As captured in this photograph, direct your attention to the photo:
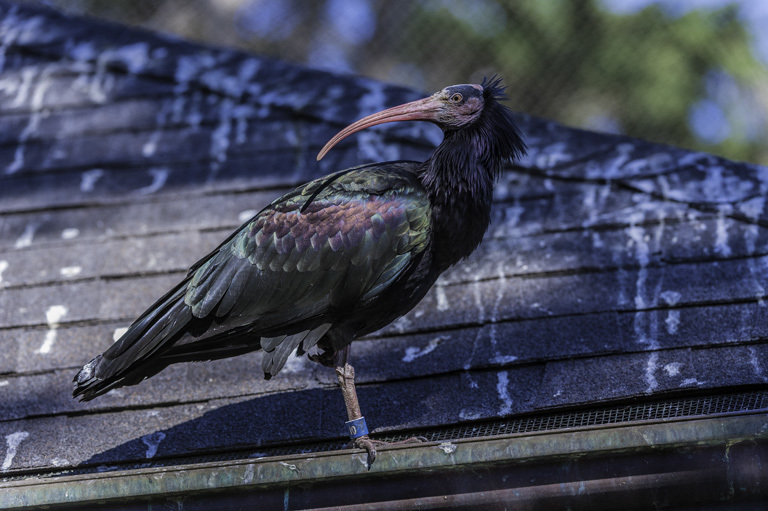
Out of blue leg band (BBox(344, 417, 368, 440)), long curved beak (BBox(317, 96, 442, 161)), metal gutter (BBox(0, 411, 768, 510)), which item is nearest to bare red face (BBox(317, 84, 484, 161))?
long curved beak (BBox(317, 96, 442, 161))

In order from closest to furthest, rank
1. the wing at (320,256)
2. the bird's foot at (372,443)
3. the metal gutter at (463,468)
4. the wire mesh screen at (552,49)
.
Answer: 1. the metal gutter at (463,468)
2. the bird's foot at (372,443)
3. the wing at (320,256)
4. the wire mesh screen at (552,49)

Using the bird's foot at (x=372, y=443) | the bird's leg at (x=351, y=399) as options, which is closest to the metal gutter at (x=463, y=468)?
the bird's foot at (x=372, y=443)

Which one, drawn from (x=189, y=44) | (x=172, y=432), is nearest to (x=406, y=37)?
(x=189, y=44)

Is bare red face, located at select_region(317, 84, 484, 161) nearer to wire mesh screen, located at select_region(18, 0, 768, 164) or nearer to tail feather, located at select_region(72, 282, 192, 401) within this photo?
tail feather, located at select_region(72, 282, 192, 401)

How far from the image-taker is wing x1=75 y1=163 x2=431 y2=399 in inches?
104

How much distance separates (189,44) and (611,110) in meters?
6.79

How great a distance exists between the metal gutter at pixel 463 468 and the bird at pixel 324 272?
338 millimetres

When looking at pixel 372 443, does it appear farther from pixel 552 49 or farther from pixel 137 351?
pixel 552 49

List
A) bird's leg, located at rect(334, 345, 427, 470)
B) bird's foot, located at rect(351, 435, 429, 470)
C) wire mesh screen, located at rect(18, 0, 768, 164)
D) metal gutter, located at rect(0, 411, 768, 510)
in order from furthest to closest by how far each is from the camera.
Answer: wire mesh screen, located at rect(18, 0, 768, 164), bird's leg, located at rect(334, 345, 427, 470), bird's foot, located at rect(351, 435, 429, 470), metal gutter, located at rect(0, 411, 768, 510)

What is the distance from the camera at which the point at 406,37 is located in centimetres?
951

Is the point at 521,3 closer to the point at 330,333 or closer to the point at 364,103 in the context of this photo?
the point at 364,103

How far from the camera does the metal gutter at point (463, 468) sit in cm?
214

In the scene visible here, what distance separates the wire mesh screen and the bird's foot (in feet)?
21.9

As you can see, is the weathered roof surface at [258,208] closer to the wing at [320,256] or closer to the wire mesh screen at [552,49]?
the wing at [320,256]
